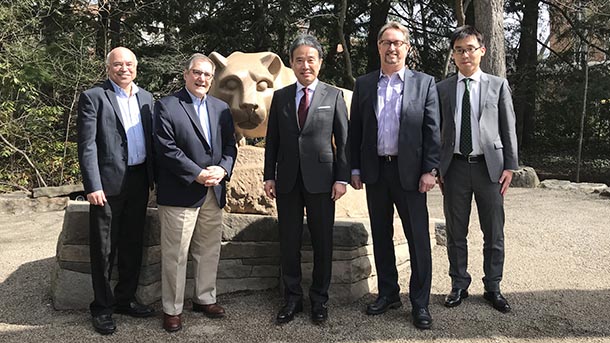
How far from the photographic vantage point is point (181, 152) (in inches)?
119

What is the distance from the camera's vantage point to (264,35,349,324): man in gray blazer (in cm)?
311

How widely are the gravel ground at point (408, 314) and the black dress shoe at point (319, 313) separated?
0.05 metres

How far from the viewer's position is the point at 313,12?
11.6 meters

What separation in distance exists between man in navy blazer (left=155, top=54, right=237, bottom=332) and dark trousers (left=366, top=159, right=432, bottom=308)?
0.98 metres

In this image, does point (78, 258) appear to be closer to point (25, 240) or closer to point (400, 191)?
point (400, 191)

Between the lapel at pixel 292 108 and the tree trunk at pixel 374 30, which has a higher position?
the tree trunk at pixel 374 30

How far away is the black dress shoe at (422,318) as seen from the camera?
123 inches

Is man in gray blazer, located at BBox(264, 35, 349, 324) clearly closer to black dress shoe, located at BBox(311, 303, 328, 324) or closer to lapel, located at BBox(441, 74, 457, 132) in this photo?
black dress shoe, located at BBox(311, 303, 328, 324)

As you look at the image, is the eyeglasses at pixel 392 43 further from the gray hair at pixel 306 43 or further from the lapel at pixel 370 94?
the gray hair at pixel 306 43

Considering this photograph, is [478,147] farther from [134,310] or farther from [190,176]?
[134,310]

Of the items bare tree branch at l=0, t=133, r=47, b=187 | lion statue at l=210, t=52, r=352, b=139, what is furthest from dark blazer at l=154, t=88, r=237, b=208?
bare tree branch at l=0, t=133, r=47, b=187

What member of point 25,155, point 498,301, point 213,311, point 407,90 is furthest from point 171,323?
point 25,155

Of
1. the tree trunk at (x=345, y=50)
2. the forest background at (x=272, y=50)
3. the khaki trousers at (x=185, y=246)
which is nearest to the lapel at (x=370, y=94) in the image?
the khaki trousers at (x=185, y=246)

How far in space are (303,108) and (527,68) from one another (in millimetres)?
11944
